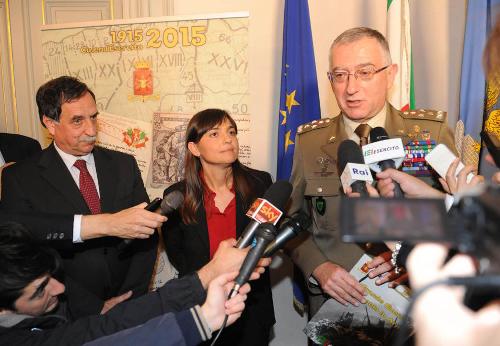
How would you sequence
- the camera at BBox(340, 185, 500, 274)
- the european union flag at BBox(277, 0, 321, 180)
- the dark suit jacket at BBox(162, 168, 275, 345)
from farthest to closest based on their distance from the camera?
1. the european union flag at BBox(277, 0, 321, 180)
2. the dark suit jacket at BBox(162, 168, 275, 345)
3. the camera at BBox(340, 185, 500, 274)

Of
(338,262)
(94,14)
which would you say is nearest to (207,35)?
(94,14)

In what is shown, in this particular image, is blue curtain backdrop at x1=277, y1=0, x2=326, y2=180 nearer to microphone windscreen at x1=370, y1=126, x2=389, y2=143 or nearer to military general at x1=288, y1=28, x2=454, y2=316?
military general at x1=288, y1=28, x2=454, y2=316

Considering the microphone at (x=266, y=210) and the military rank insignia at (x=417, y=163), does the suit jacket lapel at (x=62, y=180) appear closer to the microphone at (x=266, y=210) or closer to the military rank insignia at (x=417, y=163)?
the microphone at (x=266, y=210)

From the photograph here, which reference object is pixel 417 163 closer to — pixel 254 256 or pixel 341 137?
pixel 341 137

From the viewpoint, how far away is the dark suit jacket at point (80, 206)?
2.30 metres

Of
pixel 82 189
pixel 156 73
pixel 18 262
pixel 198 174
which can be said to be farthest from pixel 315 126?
pixel 156 73

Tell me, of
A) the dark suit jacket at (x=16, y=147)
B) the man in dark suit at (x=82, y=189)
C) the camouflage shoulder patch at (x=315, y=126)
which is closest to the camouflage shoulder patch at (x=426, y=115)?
the camouflage shoulder patch at (x=315, y=126)

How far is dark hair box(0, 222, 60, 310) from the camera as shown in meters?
1.46

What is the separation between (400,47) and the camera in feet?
9.49

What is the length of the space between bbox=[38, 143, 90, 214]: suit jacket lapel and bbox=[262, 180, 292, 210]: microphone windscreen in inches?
39.7

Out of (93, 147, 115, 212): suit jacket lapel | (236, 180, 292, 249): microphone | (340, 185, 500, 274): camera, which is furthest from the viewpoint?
(93, 147, 115, 212): suit jacket lapel

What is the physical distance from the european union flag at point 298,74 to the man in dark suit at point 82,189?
3.68 feet

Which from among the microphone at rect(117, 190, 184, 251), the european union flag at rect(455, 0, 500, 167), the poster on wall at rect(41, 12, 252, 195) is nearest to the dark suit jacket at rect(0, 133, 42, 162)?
the poster on wall at rect(41, 12, 252, 195)

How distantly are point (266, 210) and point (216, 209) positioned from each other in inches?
37.0
